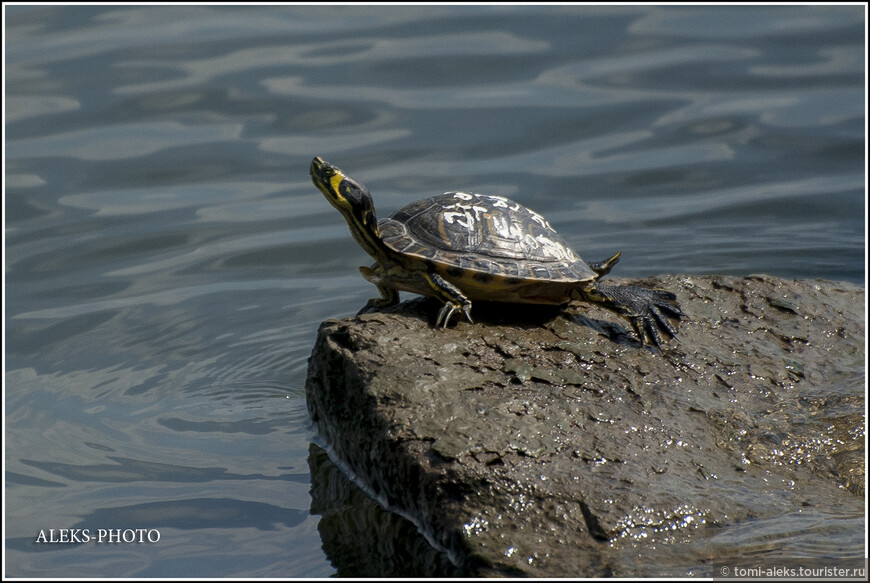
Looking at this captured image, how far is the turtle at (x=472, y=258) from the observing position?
3.93 metres

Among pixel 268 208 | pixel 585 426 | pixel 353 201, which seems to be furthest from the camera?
pixel 268 208

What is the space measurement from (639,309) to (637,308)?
0.01m

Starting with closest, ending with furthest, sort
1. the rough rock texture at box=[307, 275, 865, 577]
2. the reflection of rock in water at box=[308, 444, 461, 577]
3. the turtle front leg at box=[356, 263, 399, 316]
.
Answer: the rough rock texture at box=[307, 275, 865, 577], the reflection of rock in water at box=[308, 444, 461, 577], the turtle front leg at box=[356, 263, 399, 316]

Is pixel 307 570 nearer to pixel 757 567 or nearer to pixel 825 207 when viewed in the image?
pixel 757 567

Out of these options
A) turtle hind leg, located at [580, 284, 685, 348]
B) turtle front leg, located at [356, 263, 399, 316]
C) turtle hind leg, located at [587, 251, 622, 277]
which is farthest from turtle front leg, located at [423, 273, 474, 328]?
turtle hind leg, located at [587, 251, 622, 277]

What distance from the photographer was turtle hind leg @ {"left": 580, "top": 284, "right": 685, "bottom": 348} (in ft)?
13.4

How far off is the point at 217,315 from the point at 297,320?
0.52 meters

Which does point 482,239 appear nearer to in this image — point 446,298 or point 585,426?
point 446,298

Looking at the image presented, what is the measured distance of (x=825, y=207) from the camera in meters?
7.51

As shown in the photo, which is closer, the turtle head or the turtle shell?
the turtle shell

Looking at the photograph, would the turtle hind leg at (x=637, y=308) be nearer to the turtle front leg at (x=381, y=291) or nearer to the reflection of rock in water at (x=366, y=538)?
the turtle front leg at (x=381, y=291)

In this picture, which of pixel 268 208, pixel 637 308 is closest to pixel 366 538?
pixel 637 308

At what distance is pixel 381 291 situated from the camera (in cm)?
427

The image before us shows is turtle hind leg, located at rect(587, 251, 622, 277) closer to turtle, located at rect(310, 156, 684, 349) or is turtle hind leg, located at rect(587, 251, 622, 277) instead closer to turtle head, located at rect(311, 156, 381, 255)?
turtle, located at rect(310, 156, 684, 349)
